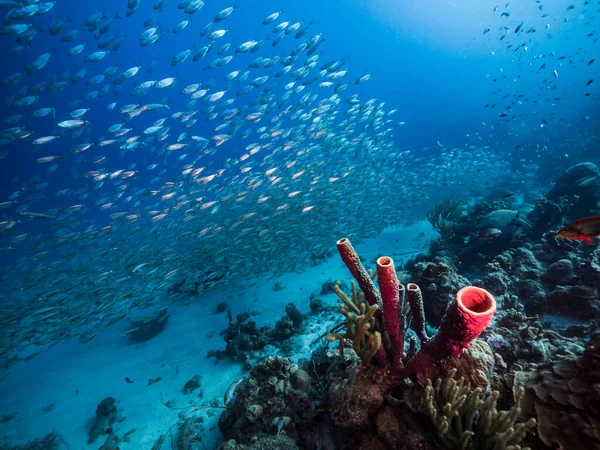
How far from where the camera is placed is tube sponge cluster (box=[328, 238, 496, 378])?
5.60ft

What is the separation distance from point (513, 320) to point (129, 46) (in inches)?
3022

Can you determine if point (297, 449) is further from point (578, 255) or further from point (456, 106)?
point (456, 106)

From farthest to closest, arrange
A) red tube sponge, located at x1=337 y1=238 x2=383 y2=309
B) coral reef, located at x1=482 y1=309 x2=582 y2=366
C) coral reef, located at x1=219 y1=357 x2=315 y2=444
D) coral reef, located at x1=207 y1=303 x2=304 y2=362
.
→ coral reef, located at x1=207 y1=303 x2=304 y2=362, coral reef, located at x1=219 y1=357 x2=315 y2=444, coral reef, located at x1=482 y1=309 x2=582 y2=366, red tube sponge, located at x1=337 y1=238 x2=383 y2=309

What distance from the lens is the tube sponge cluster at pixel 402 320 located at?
171cm

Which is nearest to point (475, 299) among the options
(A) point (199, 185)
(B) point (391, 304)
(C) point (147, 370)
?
(B) point (391, 304)

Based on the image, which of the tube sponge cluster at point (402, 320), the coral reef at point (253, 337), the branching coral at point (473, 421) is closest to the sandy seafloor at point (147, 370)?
the coral reef at point (253, 337)

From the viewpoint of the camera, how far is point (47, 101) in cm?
4684

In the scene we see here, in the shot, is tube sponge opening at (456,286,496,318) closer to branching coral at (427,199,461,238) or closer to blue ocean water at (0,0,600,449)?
blue ocean water at (0,0,600,449)

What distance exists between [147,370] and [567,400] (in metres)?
12.2

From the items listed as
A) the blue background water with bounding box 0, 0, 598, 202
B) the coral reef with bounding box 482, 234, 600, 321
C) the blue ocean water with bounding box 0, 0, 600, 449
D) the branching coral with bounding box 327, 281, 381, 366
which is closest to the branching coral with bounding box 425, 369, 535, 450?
the branching coral with bounding box 327, 281, 381, 366

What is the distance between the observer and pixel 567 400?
2.11 meters

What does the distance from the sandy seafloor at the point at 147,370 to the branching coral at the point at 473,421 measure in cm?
550

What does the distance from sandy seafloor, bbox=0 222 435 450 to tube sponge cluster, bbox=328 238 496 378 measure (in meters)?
5.31

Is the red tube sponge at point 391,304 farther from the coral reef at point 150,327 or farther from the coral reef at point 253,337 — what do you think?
the coral reef at point 150,327
